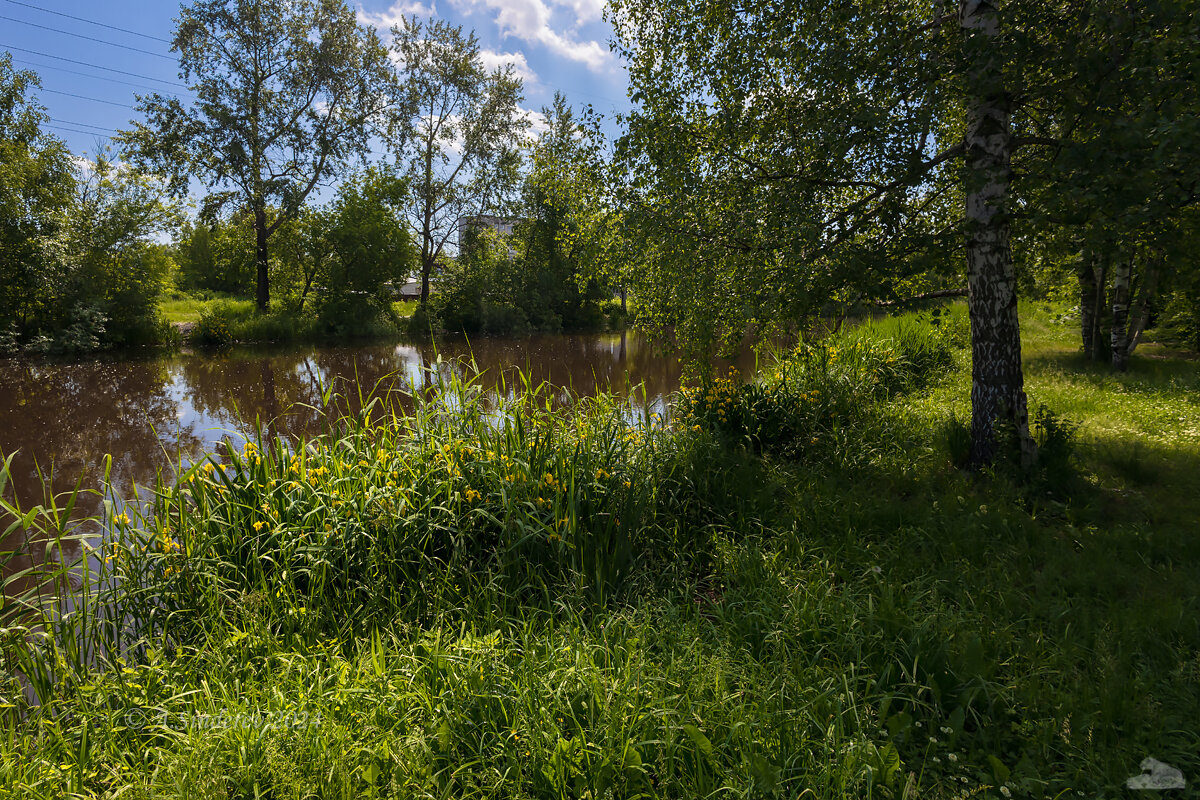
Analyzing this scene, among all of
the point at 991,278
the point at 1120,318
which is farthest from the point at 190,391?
the point at 1120,318

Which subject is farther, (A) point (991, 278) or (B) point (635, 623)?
(A) point (991, 278)

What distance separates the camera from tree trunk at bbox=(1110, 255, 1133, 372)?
733cm

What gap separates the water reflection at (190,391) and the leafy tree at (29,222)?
7.85 feet

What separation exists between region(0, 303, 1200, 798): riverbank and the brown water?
1.01 meters

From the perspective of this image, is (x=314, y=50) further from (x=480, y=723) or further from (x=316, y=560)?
(x=480, y=723)

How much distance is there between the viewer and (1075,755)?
7.00 ft

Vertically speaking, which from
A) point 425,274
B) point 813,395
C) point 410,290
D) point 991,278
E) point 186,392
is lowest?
point 186,392

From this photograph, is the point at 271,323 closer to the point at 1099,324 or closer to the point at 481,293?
the point at 481,293

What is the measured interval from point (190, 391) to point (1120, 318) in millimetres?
16750

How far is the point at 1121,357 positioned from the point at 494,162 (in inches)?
992

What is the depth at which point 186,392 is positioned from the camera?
12805 mm

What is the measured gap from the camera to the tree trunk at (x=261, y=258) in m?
22.6

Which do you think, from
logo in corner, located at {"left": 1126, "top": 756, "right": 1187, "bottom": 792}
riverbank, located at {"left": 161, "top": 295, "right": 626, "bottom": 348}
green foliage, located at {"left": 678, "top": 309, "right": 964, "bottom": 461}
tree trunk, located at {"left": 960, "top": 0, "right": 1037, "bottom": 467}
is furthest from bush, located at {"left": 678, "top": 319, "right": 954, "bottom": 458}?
riverbank, located at {"left": 161, "top": 295, "right": 626, "bottom": 348}

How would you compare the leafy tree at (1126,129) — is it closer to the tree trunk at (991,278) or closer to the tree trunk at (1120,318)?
the tree trunk at (991,278)
